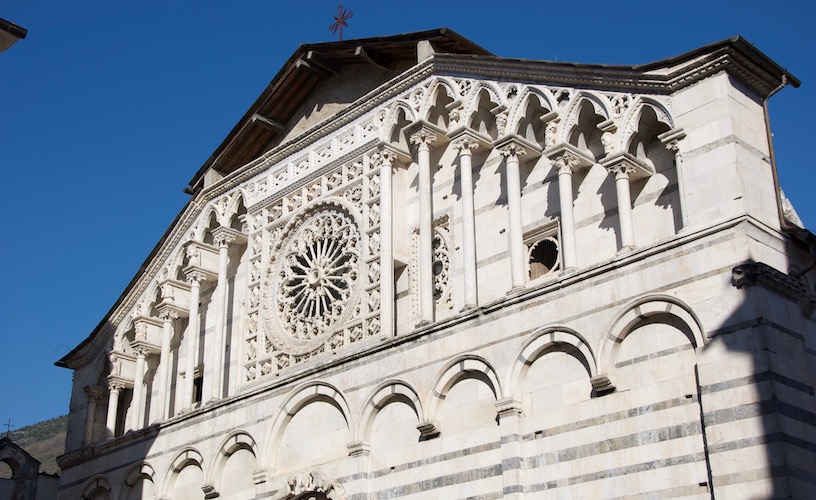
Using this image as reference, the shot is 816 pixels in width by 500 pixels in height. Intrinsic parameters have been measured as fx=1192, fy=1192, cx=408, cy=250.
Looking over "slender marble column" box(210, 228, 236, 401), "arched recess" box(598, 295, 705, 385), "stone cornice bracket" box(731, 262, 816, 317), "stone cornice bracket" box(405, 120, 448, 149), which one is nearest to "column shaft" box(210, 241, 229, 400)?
"slender marble column" box(210, 228, 236, 401)

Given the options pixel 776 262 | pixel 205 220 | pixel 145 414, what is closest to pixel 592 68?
pixel 776 262

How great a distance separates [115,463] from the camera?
22672 mm

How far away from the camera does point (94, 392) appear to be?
24.7 meters

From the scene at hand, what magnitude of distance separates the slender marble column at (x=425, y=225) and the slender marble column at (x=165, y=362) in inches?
266

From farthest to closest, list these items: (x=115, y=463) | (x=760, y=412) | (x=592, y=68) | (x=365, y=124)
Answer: (x=115, y=463)
(x=365, y=124)
(x=592, y=68)
(x=760, y=412)

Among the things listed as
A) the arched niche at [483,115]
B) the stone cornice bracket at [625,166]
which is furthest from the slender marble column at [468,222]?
the stone cornice bracket at [625,166]

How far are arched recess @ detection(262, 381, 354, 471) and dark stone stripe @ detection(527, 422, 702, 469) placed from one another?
4105 millimetres

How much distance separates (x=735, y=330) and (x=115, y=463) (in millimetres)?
13315

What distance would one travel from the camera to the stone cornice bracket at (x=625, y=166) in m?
15.7

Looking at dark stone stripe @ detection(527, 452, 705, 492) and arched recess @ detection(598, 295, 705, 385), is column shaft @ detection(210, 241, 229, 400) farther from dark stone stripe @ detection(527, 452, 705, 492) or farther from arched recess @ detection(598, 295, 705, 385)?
arched recess @ detection(598, 295, 705, 385)

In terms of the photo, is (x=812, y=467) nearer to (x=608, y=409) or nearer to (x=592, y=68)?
(x=608, y=409)

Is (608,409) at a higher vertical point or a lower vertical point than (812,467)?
higher

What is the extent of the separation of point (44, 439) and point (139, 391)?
46003 mm

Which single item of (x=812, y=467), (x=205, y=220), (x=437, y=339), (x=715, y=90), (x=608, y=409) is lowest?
(x=812, y=467)
